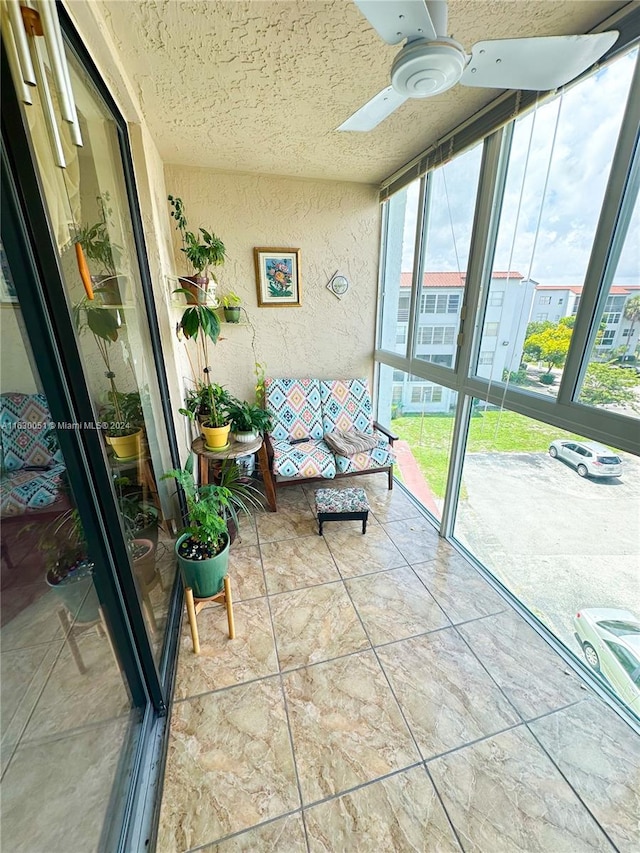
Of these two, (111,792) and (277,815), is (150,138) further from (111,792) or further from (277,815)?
(277,815)

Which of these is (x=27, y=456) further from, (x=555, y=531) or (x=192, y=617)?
(x=555, y=531)

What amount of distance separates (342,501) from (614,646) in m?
1.51

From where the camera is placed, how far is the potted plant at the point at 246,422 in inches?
92.4

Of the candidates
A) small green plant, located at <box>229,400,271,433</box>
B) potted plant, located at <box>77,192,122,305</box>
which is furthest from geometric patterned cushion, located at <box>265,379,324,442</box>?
potted plant, located at <box>77,192,122,305</box>

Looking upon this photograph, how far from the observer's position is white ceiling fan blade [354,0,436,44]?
0.76m

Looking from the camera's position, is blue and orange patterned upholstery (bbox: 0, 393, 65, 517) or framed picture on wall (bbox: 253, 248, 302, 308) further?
framed picture on wall (bbox: 253, 248, 302, 308)

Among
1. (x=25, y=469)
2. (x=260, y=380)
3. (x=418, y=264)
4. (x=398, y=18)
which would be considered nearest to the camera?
(x=25, y=469)

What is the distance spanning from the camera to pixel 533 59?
963 millimetres

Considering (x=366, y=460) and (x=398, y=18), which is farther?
(x=366, y=460)

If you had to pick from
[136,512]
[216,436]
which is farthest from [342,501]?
[136,512]

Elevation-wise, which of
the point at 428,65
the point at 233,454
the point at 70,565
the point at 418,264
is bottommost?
the point at 233,454

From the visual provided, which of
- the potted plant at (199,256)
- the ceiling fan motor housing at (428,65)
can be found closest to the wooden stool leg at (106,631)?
the potted plant at (199,256)

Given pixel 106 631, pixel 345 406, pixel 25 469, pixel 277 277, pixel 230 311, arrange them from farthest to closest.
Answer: pixel 345 406 < pixel 277 277 < pixel 230 311 < pixel 106 631 < pixel 25 469

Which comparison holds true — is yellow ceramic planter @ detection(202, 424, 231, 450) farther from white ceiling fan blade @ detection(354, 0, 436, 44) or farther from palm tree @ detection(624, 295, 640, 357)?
palm tree @ detection(624, 295, 640, 357)
